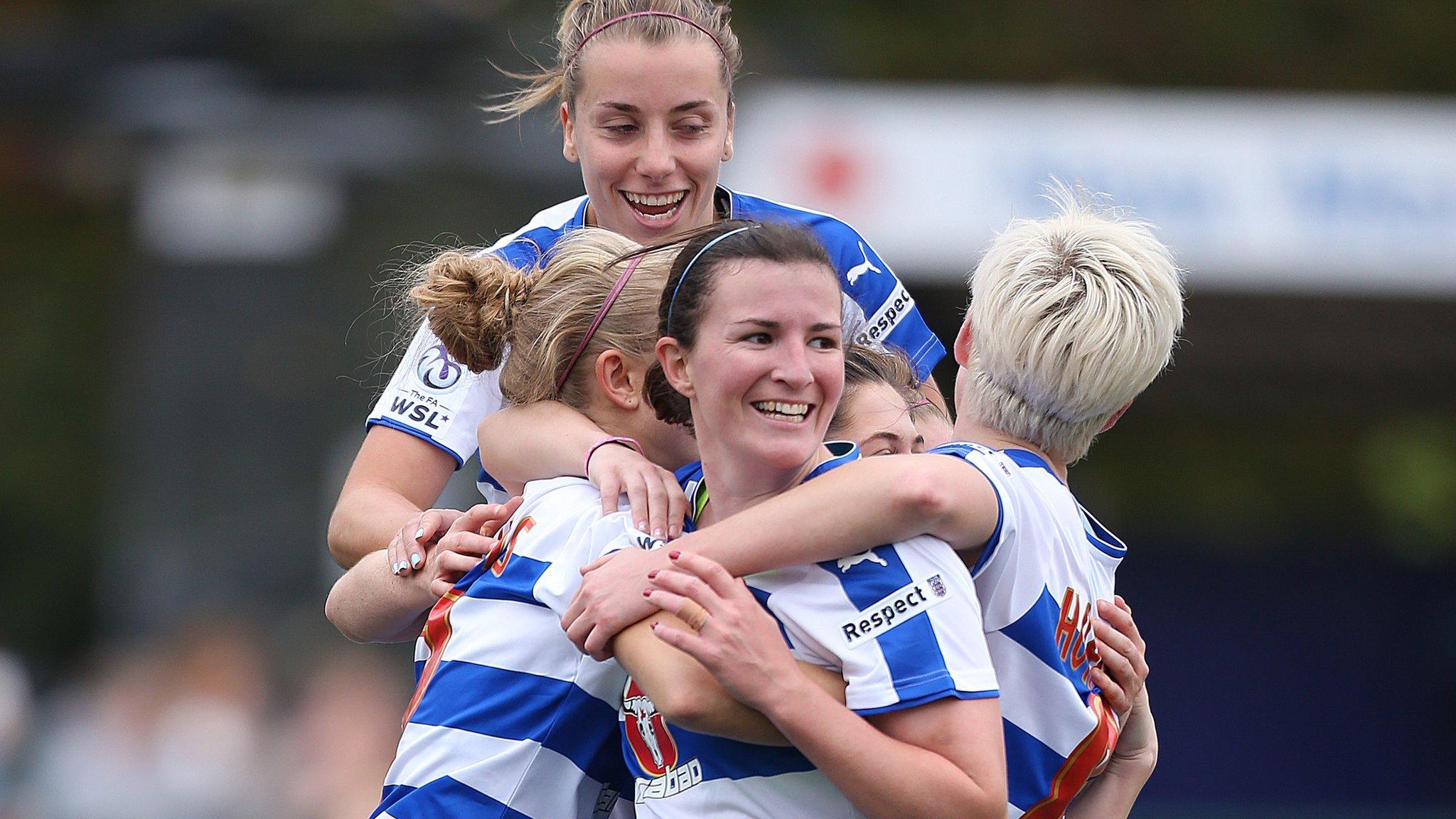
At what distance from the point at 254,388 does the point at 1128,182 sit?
206 inches

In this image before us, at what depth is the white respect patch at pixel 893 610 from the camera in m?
A: 2.24

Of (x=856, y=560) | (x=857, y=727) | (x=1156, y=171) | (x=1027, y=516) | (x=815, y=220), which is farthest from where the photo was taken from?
(x=1156, y=171)

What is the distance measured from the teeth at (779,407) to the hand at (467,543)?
0.54 m

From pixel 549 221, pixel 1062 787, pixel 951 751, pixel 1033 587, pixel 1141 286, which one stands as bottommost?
pixel 1062 787

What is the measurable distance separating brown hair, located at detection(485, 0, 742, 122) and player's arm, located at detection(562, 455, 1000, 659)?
127cm

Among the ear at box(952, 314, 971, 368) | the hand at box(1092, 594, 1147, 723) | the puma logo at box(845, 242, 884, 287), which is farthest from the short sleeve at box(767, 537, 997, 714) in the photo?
the puma logo at box(845, 242, 884, 287)

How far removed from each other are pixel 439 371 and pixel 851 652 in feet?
4.67

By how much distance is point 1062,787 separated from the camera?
256 centimetres

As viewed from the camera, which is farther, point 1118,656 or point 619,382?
point 619,382

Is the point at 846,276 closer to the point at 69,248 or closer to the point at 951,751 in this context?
the point at 951,751

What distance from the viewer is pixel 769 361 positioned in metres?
2.34

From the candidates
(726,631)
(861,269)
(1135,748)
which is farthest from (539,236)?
(1135,748)

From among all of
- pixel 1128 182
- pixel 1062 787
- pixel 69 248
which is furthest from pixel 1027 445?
pixel 69 248

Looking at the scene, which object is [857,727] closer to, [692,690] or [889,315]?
[692,690]
